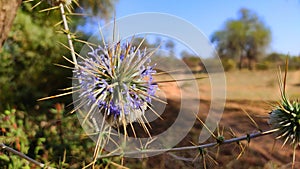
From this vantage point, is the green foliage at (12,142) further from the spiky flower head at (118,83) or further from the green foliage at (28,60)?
the spiky flower head at (118,83)

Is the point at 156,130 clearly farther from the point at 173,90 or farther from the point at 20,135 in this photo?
the point at 173,90

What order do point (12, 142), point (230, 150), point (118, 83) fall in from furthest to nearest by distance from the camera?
point (230, 150) < point (12, 142) < point (118, 83)

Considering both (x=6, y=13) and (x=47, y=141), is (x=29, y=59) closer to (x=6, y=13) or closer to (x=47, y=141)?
(x=47, y=141)

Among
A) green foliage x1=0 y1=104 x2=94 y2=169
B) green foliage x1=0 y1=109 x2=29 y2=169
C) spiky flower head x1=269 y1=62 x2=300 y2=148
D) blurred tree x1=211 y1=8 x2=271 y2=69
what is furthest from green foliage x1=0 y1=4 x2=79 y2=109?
blurred tree x1=211 y1=8 x2=271 y2=69

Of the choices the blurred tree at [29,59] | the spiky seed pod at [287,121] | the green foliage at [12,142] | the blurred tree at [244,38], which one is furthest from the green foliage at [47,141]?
the blurred tree at [244,38]

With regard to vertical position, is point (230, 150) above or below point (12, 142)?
below

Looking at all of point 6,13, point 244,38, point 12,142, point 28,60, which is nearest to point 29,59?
point 28,60
